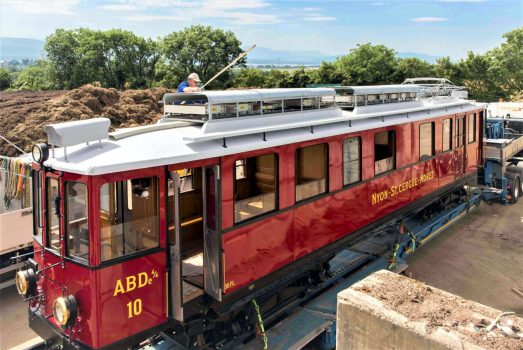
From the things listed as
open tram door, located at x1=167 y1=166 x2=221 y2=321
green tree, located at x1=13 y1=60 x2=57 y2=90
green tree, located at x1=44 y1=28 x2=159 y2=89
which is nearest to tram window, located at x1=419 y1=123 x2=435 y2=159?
open tram door, located at x1=167 y1=166 x2=221 y2=321

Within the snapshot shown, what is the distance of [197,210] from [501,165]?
1135 centimetres

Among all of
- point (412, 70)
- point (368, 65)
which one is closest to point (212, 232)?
point (412, 70)

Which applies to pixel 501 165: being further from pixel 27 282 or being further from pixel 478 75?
pixel 478 75

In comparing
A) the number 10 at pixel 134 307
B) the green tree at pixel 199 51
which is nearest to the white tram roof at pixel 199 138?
the number 10 at pixel 134 307

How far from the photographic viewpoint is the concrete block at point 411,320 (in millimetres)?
3061

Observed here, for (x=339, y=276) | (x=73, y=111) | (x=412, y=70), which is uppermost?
(x=412, y=70)

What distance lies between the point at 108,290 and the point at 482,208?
1367 cm

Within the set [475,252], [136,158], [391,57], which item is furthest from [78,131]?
[391,57]

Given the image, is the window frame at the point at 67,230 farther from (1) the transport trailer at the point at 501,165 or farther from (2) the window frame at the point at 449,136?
(1) the transport trailer at the point at 501,165

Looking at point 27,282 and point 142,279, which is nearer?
point 142,279

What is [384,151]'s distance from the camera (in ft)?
30.6

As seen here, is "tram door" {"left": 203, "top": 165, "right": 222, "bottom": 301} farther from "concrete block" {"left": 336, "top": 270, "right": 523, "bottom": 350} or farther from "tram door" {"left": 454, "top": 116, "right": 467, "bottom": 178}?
"tram door" {"left": 454, "top": 116, "right": 467, "bottom": 178}

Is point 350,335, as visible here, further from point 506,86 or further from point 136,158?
point 506,86

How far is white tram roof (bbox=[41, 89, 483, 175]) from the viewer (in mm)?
5066
